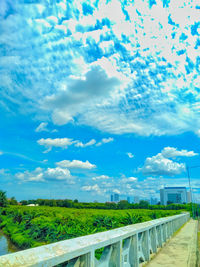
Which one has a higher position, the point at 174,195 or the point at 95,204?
the point at 174,195

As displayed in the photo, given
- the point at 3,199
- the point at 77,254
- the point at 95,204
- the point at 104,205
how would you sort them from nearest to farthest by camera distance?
the point at 77,254 < the point at 3,199 < the point at 104,205 < the point at 95,204

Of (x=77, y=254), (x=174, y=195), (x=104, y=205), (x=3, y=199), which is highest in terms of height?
(x=77, y=254)

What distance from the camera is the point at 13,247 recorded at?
51.7 ft

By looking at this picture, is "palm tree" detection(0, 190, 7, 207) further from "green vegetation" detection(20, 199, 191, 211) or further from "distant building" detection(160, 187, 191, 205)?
"distant building" detection(160, 187, 191, 205)

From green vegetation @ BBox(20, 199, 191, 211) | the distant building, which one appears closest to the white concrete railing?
green vegetation @ BBox(20, 199, 191, 211)

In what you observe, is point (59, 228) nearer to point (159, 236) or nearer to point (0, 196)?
point (159, 236)

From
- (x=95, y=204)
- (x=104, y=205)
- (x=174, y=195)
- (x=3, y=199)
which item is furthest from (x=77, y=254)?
(x=174, y=195)

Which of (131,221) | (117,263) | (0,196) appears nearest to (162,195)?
(0,196)

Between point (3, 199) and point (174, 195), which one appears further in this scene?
point (174, 195)

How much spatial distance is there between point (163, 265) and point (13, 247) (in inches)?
541

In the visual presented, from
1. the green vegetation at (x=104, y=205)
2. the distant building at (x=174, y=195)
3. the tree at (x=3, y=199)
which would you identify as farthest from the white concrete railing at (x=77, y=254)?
the distant building at (x=174, y=195)

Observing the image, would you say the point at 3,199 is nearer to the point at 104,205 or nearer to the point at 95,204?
the point at 95,204

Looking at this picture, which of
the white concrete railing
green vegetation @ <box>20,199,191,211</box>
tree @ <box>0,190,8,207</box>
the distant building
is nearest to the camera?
the white concrete railing

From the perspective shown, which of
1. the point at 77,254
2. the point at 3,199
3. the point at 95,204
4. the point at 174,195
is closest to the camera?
the point at 77,254
